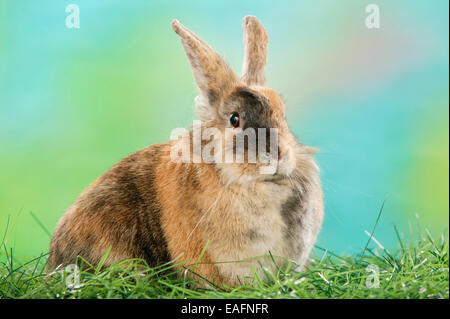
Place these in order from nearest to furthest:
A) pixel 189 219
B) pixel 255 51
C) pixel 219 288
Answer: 1. pixel 219 288
2. pixel 189 219
3. pixel 255 51

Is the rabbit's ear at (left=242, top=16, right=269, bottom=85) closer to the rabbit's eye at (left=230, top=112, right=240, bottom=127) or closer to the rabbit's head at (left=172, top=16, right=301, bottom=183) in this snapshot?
the rabbit's head at (left=172, top=16, right=301, bottom=183)

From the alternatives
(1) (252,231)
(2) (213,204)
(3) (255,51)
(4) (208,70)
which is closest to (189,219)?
(2) (213,204)

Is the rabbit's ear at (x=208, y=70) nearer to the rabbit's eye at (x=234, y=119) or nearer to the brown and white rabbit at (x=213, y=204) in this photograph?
the brown and white rabbit at (x=213, y=204)

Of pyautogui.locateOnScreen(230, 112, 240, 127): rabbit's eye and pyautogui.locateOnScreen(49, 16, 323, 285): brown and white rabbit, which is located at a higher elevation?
pyautogui.locateOnScreen(230, 112, 240, 127): rabbit's eye

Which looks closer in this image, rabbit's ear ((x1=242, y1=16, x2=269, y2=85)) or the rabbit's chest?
the rabbit's chest

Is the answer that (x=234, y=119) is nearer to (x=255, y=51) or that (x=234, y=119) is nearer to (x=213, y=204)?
(x=213, y=204)

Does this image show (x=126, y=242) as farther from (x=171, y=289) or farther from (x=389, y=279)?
(x=389, y=279)

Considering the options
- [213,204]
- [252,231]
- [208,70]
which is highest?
[208,70]

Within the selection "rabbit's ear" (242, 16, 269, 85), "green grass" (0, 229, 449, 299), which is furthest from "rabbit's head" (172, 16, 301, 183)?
Result: "green grass" (0, 229, 449, 299)

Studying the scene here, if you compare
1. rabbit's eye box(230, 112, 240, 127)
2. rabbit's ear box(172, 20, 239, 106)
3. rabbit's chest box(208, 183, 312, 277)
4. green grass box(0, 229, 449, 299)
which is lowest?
green grass box(0, 229, 449, 299)
